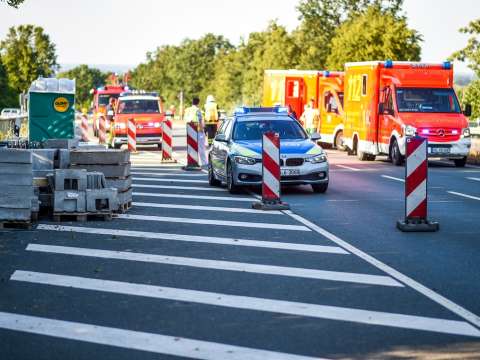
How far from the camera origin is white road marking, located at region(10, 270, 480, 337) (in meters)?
7.96

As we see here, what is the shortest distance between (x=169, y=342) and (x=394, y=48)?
48.3 m

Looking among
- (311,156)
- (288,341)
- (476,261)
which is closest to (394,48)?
(311,156)

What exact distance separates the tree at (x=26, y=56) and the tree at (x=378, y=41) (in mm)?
46358

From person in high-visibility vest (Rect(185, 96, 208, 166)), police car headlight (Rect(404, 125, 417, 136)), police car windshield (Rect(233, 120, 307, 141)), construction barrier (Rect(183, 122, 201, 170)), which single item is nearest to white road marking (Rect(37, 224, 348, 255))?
police car windshield (Rect(233, 120, 307, 141))

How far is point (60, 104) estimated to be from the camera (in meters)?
28.9

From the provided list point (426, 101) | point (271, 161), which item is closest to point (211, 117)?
point (426, 101)

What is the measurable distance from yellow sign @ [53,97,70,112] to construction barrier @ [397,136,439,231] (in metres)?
16.4

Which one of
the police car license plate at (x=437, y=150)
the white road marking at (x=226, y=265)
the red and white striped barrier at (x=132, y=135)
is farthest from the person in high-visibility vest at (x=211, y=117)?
the white road marking at (x=226, y=265)

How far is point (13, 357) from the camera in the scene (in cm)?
697

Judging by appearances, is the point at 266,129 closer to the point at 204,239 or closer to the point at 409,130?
the point at 409,130

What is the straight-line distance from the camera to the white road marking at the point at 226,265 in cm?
1007

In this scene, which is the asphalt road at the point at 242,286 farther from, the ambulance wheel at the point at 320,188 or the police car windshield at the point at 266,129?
the police car windshield at the point at 266,129

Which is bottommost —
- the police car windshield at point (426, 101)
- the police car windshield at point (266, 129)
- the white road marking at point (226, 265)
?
the white road marking at point (226, 265)

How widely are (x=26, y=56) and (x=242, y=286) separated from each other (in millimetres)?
96676
